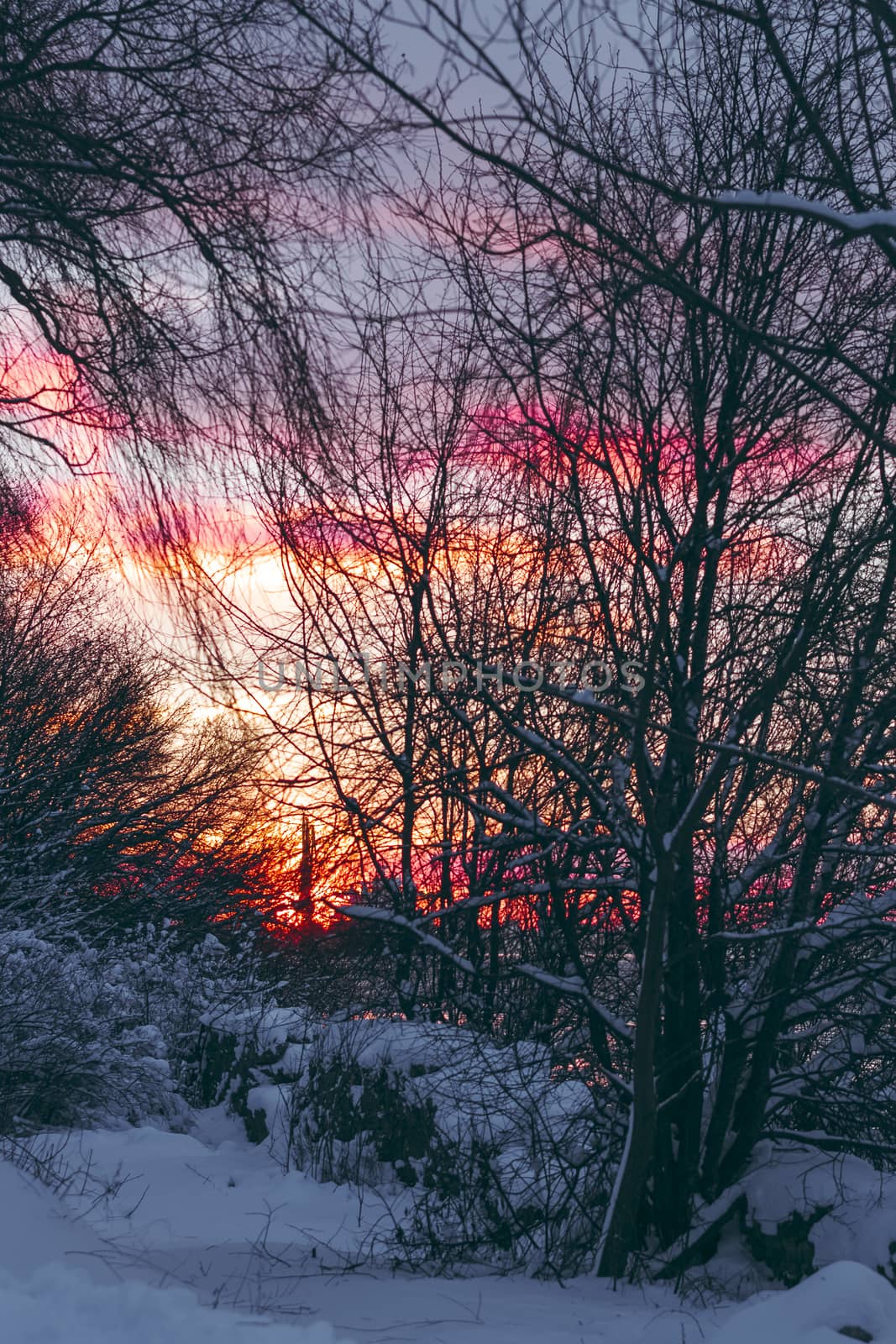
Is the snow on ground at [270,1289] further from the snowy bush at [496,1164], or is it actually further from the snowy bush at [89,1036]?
the snowy bush at [89,1036]

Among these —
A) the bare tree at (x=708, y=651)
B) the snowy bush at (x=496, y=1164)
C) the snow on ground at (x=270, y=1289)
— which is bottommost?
the snow on ground at (x=270, y=1289)

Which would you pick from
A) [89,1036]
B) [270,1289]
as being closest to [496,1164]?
[270,1289]

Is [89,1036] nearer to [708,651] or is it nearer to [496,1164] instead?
[496,1164]

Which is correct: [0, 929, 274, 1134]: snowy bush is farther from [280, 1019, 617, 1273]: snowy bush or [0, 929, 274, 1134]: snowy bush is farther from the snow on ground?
[280, 1019, 617, 1273]: snowy bush

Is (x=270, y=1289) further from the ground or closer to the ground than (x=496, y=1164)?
closer to the ground

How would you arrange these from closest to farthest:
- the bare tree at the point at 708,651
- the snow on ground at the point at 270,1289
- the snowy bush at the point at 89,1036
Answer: the snow on ground at the point at 270,1289
the bare tree at the point at 708,651
the snowy bush at the point at 89,1036

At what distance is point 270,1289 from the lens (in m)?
4.71

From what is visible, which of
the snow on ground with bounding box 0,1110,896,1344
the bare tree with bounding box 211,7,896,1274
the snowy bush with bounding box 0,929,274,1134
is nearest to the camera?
the snow on ground with bounding box 0,1110,896,1344

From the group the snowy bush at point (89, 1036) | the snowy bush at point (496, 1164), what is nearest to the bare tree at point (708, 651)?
the snowy bush at point (496, 1164)

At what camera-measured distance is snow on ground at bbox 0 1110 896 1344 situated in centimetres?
320

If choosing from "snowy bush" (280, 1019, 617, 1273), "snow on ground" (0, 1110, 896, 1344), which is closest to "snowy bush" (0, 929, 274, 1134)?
"snow on ground" (0, 1110, 896, 1344)

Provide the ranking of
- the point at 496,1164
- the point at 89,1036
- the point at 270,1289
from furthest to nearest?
the point at 89,1036, the point at 496,1164, the point at 270,1289

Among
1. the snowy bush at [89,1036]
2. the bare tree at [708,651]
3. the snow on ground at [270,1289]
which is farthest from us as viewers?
the snowy bush at [89,1036]

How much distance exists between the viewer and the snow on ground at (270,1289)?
3195mm
